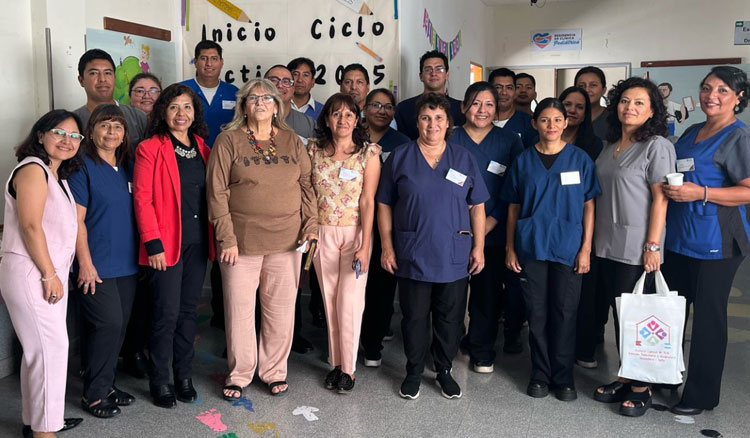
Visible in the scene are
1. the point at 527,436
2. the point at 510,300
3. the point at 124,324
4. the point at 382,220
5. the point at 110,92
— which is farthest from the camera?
the point at 510,300

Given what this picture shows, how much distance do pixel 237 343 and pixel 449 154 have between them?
133 centimetres

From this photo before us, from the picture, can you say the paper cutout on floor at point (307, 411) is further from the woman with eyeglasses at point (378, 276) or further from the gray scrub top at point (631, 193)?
the gray scrub top at point (631, 193)

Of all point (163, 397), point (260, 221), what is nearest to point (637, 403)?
point (260, 221)

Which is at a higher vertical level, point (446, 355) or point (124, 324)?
point (124, 324)

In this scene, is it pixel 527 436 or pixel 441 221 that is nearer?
pixel 527 436

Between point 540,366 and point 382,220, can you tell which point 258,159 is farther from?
point 540,366

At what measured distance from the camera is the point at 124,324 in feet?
9.57

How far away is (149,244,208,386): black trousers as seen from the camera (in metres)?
2.86

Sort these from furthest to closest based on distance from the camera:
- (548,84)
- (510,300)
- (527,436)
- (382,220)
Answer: (548,84), (510,300), (382,220), (527,436)

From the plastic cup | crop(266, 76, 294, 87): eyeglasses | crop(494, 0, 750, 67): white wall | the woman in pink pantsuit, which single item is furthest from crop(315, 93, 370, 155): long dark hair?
crop(494, 0, 750, 67): white wall

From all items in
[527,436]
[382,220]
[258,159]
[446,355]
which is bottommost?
[527,436]

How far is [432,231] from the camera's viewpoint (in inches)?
117

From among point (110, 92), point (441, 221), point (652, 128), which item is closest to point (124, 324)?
point (110, 92)

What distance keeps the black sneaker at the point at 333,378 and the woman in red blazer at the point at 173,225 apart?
0.63m
